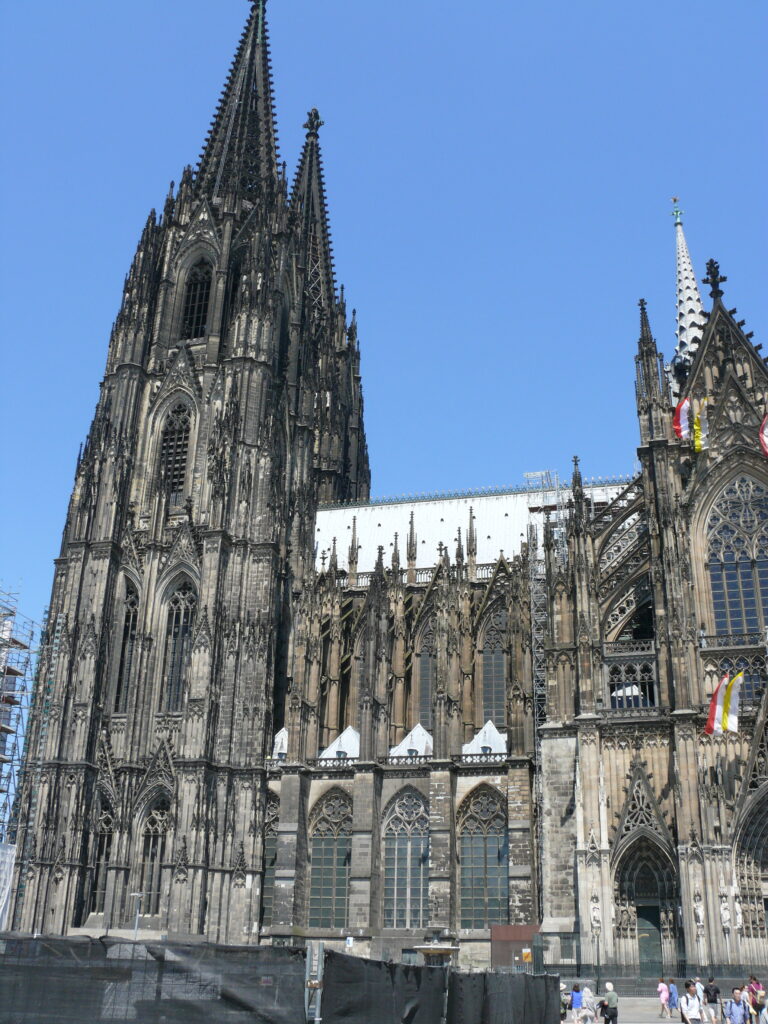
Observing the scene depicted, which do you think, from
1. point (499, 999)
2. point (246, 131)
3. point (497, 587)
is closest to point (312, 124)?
point (246, 131)

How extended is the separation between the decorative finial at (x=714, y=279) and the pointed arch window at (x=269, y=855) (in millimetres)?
27173

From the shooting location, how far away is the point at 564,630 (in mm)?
38000

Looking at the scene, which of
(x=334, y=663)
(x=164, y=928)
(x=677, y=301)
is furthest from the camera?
(x=677, y=301)

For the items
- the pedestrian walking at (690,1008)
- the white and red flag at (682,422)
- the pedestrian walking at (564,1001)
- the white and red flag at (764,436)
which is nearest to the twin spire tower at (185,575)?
the pedestrian walking at (564,1001)

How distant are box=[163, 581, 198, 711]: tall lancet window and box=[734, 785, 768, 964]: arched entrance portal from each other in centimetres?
2367

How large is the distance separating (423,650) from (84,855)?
16.7 m

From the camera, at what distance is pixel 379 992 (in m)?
13.4

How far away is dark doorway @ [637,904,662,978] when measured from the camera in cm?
3344

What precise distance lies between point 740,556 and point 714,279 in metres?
11.5

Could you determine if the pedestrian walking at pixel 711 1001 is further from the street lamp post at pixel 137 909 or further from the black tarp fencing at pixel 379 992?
the street lamp post at pixel 137 909

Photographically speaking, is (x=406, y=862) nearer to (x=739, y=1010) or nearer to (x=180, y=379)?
(x=739, y=1010)

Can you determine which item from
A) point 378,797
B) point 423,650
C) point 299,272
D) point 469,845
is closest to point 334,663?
point 423,650

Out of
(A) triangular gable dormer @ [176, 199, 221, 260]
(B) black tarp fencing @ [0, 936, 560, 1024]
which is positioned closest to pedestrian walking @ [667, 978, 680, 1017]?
(B) black tarp fencing @ [0, 936, 560, 1024]

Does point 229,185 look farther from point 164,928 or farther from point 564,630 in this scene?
point 164,928
